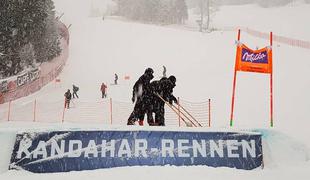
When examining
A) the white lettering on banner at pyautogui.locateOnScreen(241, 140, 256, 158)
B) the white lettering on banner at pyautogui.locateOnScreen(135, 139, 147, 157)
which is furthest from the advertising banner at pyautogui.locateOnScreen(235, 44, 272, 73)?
the white lettering on banner at pyautogui.locateOnScreen(135, 139, 147, 157)

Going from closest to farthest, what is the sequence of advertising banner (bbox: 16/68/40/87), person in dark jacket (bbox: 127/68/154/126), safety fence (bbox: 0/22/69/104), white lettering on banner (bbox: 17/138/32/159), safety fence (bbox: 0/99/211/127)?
white lettering on banner (bbox: 17/138/32/159) → person in dark jacket (bbox: 127/68/154/126) → safety fence (bbox: 0/99/211/127) → safety fence (bbox: 0/22/69/104) → advertising banner (bbox: 16/68/40/87)

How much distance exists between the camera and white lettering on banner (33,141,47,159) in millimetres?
8212

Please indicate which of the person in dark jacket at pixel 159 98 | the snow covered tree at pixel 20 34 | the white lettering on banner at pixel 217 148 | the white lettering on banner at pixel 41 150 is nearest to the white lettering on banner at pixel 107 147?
the white lettering on banner at pixel 41 150

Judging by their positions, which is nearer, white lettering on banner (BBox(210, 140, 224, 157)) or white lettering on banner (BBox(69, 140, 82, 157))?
white lettering on banner (BBox(69, 140, 82, 157))

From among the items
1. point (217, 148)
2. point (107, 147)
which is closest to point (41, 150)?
point (107, 147)

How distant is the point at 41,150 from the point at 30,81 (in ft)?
84.5

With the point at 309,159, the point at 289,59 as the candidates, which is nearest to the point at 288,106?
the point at 309,159

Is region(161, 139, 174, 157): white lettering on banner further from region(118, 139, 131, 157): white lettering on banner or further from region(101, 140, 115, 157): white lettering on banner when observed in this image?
region(101, 140, 115, 157): white lettering on banner

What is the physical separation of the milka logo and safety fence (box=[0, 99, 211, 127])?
698 centimetres

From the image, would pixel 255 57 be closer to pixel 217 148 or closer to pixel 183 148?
pixel 217 148

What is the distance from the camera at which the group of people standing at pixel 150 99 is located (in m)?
11.4

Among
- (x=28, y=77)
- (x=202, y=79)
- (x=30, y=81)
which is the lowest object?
(x=30, y=81)

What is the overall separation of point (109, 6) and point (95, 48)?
222 ft

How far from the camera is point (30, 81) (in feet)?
108
